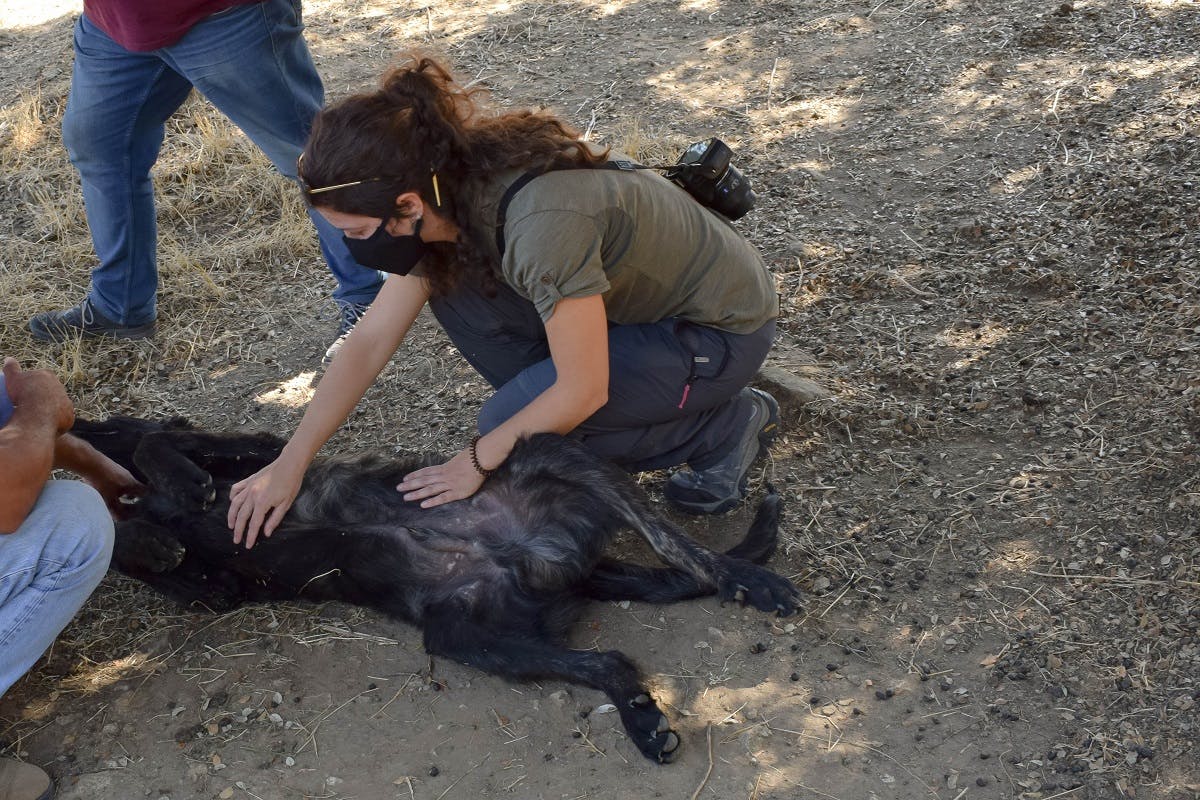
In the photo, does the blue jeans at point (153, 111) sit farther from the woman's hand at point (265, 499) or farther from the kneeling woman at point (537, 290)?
the woman's hand at point (265, 499)

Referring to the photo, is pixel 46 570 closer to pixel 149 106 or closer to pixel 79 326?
pixel 149 106

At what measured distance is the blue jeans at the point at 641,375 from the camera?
369 centimetres

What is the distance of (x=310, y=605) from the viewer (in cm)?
388

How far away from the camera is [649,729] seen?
3.16 m

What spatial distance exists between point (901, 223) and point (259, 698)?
3.78 m

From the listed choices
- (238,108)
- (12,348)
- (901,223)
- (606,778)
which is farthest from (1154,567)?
(12,348)

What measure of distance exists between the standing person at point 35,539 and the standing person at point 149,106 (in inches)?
64.3

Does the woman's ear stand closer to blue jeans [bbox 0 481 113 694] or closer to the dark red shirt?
blue jeans [bbox 0 481 113 694]

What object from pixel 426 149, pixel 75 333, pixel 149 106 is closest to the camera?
pixel 426 149

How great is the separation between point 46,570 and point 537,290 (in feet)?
5.44

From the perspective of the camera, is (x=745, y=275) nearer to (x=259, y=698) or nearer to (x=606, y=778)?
(x=606, y=778)

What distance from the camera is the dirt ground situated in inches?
125

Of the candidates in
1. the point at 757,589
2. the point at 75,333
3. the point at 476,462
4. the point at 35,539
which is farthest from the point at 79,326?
the point at 757,589

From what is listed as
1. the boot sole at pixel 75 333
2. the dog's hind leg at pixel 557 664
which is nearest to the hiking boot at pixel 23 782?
the dog's hind leg at pixel 557 664
